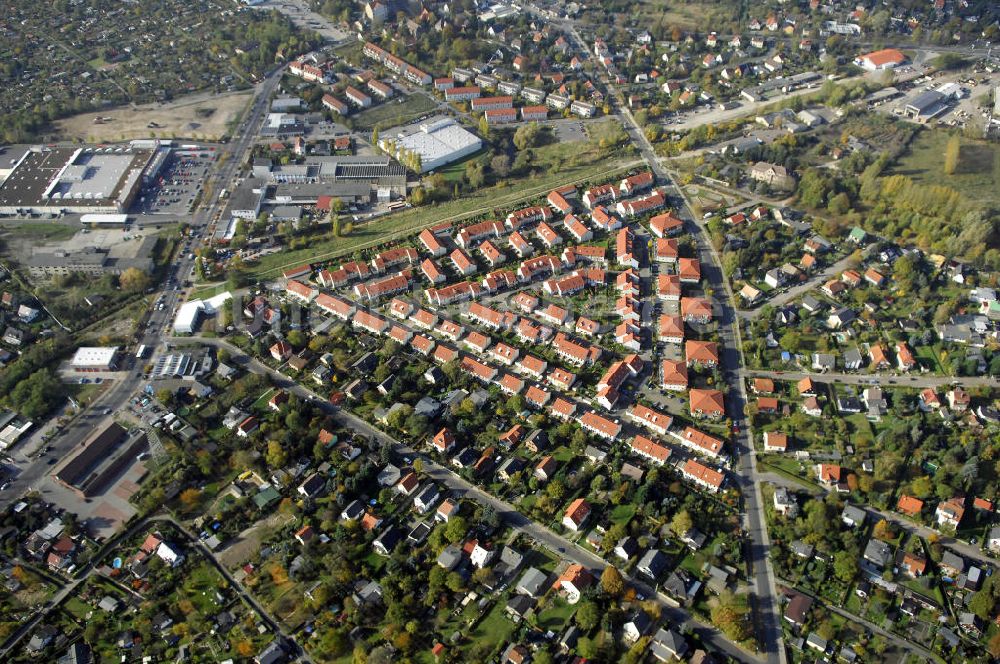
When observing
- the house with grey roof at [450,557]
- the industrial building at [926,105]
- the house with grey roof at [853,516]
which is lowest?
the house with grey roof at [853,516]

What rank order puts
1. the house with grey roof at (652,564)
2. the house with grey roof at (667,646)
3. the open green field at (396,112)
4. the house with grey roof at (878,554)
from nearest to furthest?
the house with grey roof at (667,646)
the house with grey roof at (652,564)
the house with grey roof at (878,554)
the open green field at (396,112)

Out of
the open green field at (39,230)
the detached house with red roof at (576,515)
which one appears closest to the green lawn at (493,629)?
the detached house with red roof at (576,515)

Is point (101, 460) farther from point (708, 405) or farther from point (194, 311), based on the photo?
point (708, 405)

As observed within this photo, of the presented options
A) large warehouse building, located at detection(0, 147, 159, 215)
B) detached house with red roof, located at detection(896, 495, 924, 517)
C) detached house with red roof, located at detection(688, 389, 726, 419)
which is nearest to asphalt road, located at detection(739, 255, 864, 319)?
detached house with red roof, located at detection(688, 389, 726, 419)

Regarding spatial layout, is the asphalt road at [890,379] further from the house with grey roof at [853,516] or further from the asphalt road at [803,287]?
the house with grey roof at [853,516]

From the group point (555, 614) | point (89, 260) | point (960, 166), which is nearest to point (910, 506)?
point (555, 614)

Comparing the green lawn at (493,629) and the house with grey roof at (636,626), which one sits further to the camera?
the green lawn at (493,629)

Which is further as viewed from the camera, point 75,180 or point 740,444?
point 75,180
